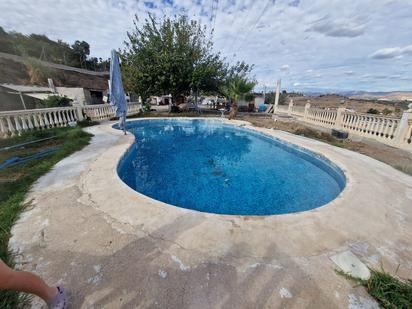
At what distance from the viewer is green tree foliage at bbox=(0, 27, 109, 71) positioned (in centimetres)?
3204

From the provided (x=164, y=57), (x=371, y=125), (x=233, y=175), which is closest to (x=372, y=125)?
(x=371, y=125)

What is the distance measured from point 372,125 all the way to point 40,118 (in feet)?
47.6

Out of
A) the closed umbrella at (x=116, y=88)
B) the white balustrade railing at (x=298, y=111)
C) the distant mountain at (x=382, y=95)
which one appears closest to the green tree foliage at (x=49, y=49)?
the closed umbrella at (x=116, y=88)

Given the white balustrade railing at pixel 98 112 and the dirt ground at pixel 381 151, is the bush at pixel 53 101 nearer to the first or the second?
the white balustrade railing at pixel 98 112

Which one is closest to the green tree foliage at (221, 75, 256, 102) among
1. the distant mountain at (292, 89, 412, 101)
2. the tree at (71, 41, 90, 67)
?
the distant mountain at (292, 89, 412, 101)

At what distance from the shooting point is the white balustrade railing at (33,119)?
6660 mm

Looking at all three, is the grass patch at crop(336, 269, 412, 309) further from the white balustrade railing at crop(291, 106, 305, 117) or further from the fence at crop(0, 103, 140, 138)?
the white balustrade railing at crop(291, 106, 305, 117)

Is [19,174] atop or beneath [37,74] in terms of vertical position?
beneath

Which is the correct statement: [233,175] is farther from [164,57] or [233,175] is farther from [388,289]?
[164,57]

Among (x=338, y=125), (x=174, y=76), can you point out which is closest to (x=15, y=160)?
(x=174, y=76)

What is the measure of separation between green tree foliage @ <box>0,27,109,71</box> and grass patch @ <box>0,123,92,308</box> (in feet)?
123

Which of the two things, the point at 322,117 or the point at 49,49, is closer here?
the point at 322,117

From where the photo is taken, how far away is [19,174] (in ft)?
13.7

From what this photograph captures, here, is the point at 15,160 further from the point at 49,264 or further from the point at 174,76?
the point at 174,76
